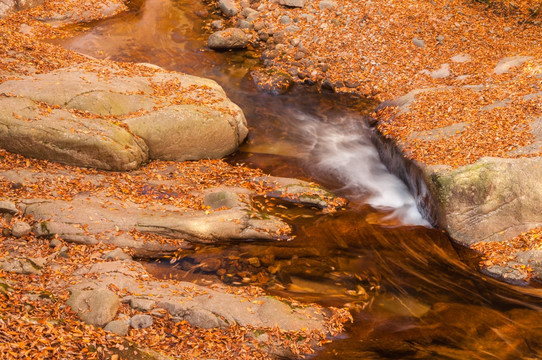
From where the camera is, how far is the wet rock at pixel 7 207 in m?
8.09

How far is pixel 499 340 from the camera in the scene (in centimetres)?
696

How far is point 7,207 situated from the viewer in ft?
26.7

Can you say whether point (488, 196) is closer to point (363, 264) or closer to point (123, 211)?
point (363, 264)

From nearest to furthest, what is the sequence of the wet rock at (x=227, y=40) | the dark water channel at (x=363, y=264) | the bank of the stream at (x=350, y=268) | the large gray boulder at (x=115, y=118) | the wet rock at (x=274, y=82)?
the bank of the stream at (x=350, y=268), the dark water channel at (x=363, y=264), the large gray boulder at (x=115, y=118), the wet rock at (x=274, y=82), the wet rock at (x=227, y=40)

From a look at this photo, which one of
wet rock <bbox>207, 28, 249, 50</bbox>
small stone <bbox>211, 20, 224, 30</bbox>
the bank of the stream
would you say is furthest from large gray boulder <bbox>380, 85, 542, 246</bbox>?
small stone <bbox>211, 20, 224, 30</bbox>

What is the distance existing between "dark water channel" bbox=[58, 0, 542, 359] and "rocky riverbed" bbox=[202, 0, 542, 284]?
2.16ft

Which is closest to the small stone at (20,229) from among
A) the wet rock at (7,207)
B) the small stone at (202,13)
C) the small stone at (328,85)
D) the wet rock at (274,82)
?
the wet rock at (7,207)

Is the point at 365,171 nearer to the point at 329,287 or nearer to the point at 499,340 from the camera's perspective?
the point at 329,287

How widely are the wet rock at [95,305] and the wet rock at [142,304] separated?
0.21m

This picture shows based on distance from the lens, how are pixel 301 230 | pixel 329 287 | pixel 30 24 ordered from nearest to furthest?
pixel 329 287 < pixel 301 230 < pixel 30 24

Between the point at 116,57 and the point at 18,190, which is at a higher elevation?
the point at 116,57

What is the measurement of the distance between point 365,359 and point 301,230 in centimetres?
340

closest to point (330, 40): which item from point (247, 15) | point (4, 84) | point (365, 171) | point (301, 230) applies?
point (247, 15)

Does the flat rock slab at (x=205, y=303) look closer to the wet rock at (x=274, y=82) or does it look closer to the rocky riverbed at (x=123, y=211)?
the rocky riverbed at (x=123, y=211)
